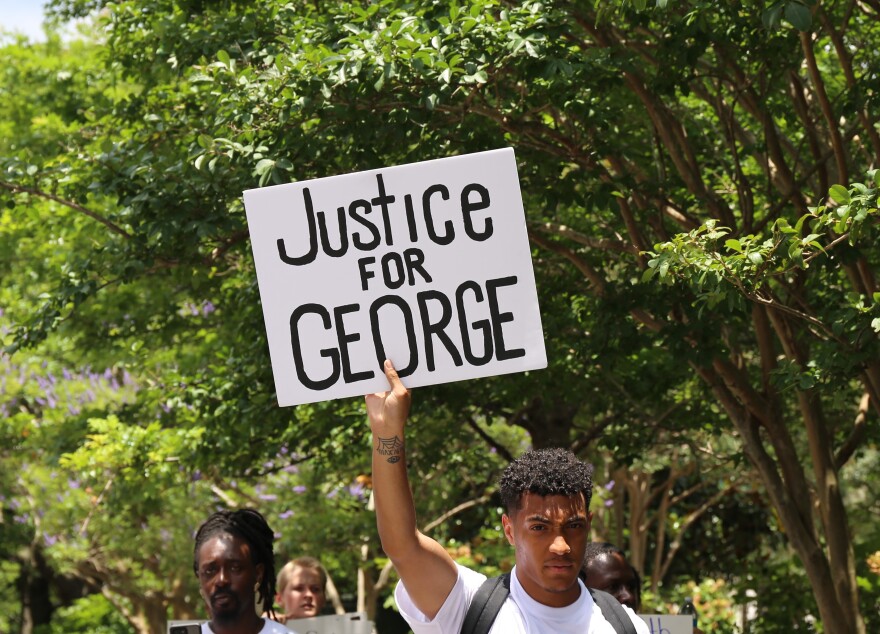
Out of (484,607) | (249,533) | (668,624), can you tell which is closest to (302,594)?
(668,624)

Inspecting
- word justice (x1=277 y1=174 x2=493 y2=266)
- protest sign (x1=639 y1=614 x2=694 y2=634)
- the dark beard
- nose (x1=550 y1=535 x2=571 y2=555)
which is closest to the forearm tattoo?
nose (x1=550 y1=535 x2=571 y2=555)

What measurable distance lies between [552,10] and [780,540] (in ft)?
45.2

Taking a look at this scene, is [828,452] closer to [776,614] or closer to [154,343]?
[776,614]

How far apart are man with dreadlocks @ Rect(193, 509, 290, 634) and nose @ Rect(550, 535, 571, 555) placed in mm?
1603

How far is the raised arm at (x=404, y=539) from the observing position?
11.1ft

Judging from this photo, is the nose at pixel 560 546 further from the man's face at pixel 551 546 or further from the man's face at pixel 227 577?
the man's face at pixel 227 577

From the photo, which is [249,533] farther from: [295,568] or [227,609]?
[295,568]

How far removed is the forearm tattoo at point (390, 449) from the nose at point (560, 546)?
1.48 feet

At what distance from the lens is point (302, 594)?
7035 millimetres

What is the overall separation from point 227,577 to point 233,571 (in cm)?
4

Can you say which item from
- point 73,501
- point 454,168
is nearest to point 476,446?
point 73,501

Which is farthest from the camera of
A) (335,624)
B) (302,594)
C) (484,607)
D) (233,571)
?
(302,594)

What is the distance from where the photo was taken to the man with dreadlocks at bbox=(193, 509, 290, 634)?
15.4ft

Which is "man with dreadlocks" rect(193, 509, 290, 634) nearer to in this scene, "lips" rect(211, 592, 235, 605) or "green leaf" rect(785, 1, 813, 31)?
"lips" rect(211, 592, 235, 605)
